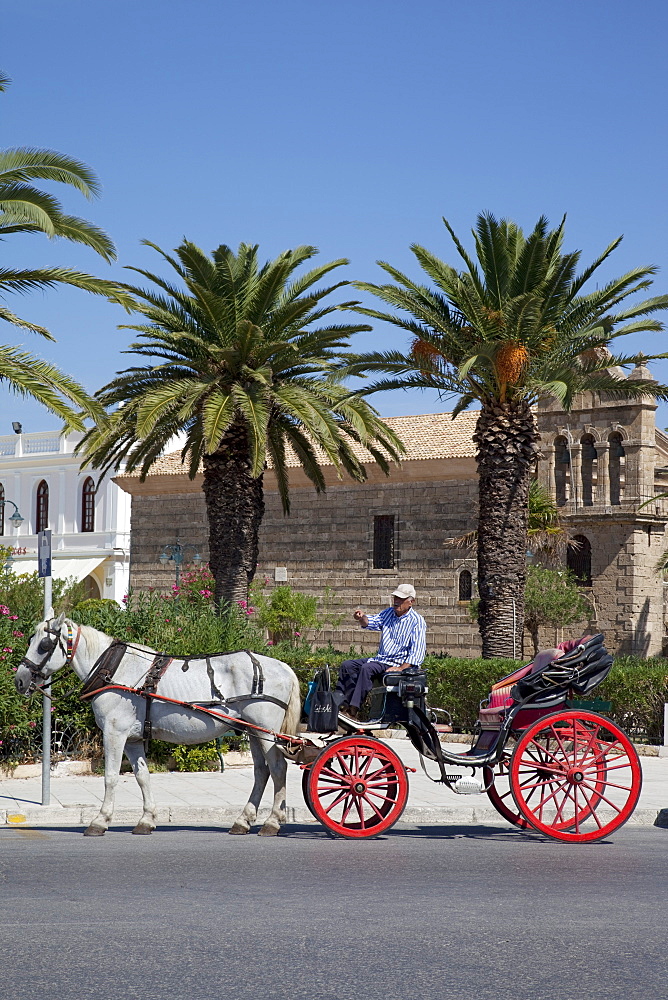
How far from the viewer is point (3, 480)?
2219 inches

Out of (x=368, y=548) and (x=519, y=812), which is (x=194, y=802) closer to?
(x=519, y=812)

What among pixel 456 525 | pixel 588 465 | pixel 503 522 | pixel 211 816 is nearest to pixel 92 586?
pixel 456 525

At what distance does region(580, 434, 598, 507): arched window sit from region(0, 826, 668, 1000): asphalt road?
83.6 ft

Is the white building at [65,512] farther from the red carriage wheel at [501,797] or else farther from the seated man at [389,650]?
the red carriage wheel at [501,797]

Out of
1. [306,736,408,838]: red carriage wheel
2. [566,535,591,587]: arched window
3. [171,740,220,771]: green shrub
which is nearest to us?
[306,736,408,838]: red carriage wheel

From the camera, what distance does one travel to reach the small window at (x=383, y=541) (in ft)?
109

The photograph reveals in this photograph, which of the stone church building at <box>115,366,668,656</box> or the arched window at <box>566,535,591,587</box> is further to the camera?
the arched window at <box>566,535,591,587</box>

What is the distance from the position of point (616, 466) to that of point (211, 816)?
2539 cm

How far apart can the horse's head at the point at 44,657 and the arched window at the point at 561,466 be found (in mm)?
26702

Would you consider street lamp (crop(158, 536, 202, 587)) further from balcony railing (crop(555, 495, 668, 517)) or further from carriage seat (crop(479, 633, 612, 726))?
carriage seat (crop(479, 633, 612, 726))

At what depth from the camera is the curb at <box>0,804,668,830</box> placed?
10.5m

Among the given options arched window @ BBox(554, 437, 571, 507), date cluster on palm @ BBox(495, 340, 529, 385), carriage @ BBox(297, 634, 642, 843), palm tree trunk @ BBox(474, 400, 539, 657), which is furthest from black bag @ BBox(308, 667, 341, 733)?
arched window @ BBox(554, 437, 571, 507)

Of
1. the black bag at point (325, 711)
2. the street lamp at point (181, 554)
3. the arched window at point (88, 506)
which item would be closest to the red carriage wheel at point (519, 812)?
the black bag at point (325, 711)

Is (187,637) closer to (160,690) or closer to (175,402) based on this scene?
(160,690)
